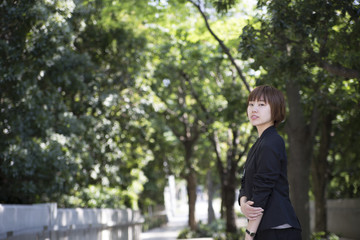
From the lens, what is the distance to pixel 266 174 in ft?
10.2

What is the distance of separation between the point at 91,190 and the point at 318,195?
832cm

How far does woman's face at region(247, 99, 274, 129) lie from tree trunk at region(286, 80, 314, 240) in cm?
852

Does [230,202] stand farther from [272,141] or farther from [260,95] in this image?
[272,141]

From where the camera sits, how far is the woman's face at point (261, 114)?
3404 mm

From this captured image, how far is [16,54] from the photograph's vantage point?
1014 cm

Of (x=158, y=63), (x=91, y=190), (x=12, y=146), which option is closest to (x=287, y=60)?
(x=12, y=146)

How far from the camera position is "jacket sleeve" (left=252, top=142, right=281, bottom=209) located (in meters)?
3.11

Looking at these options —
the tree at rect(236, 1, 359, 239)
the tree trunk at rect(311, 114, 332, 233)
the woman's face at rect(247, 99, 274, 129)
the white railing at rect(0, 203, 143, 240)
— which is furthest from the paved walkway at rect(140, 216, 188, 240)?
the woman's face at rect(247, 99, 274, 129)

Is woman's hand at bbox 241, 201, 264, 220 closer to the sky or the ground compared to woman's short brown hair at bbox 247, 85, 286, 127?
closer to the ground

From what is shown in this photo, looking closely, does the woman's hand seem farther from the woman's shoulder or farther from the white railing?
the white railing

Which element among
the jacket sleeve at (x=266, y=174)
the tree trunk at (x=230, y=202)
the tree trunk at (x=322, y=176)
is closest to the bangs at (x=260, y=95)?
the jacket sleeve at (x=266, y=174)

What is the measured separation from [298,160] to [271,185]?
363 inches

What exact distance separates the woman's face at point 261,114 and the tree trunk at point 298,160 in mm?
8519

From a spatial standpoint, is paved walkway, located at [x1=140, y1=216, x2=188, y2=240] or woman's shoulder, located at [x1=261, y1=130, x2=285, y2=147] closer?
woman's shoulder, located at [x1=261, y1=130, x2=285, y2=147]
